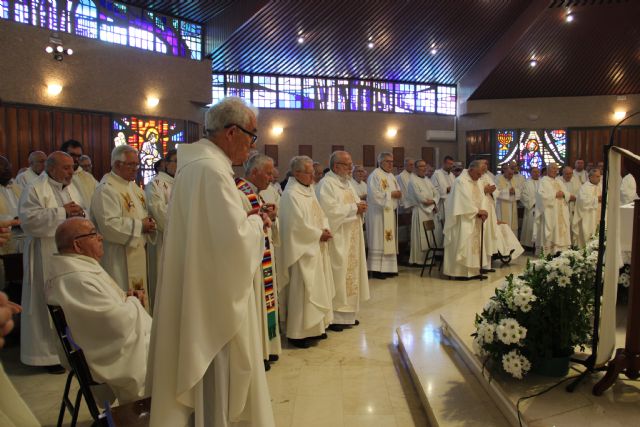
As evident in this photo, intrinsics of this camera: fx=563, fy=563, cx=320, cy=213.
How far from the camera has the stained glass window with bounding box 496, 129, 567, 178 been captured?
17531 mm

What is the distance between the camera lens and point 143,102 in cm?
1237

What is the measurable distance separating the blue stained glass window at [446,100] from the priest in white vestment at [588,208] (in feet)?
25.7

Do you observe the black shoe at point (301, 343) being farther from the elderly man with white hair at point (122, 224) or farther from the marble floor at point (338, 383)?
the elderly man with white hair at point (122, 224)

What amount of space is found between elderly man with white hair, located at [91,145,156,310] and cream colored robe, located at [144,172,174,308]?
0.59 metres

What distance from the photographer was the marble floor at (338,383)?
3.89 metres

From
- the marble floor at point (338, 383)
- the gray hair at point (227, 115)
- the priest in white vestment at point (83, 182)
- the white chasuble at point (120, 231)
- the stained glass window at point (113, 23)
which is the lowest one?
the marble floor at point (338, 383)

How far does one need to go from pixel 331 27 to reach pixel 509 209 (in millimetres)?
6399

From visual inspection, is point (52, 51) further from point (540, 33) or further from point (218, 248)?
point (540, 33)

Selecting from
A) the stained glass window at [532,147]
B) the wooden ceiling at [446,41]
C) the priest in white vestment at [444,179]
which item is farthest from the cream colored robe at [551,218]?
the stained glass window at [532,147]

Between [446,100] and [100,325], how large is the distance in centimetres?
1691

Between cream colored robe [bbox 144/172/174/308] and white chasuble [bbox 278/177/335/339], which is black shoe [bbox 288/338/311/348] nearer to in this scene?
white chasuble [bbox 278/177/335/339]

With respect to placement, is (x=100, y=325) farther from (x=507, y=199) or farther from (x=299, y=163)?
(x=507, y=199)

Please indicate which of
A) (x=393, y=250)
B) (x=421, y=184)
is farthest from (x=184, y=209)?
(x=421, y=184)

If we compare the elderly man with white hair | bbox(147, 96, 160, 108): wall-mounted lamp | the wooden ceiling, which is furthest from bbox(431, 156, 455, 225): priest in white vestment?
the elderly man with white hair
